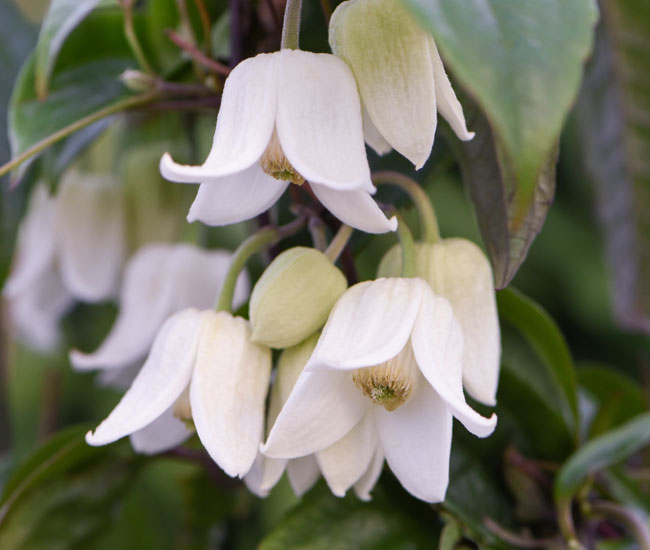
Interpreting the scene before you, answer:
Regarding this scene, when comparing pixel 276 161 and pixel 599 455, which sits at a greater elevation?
pixel 276 161

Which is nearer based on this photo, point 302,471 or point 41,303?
point 302,471

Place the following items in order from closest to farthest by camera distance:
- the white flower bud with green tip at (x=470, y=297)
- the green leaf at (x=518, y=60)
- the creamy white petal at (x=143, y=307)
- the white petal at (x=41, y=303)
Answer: the green leaf at (x=518, y=60) → the white flower bud with green tip at (x=470, y=297) → the creamy white petal at (x=143, y=307) → the white petal at (x=41, y=303)

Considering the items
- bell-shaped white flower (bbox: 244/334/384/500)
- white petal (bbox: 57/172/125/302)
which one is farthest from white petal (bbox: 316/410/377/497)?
white petal (bbox: 57/172/125/302)

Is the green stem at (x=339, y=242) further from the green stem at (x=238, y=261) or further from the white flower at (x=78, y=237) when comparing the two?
the white flower at (x=78, y=237)

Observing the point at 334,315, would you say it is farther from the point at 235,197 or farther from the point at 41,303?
the point at 41,303

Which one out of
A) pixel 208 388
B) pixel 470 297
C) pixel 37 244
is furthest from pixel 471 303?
pixel 37 244

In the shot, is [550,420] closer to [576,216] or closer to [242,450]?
[242,450]

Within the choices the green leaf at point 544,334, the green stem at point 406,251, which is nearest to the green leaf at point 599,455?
the green leaf at point 544,334
